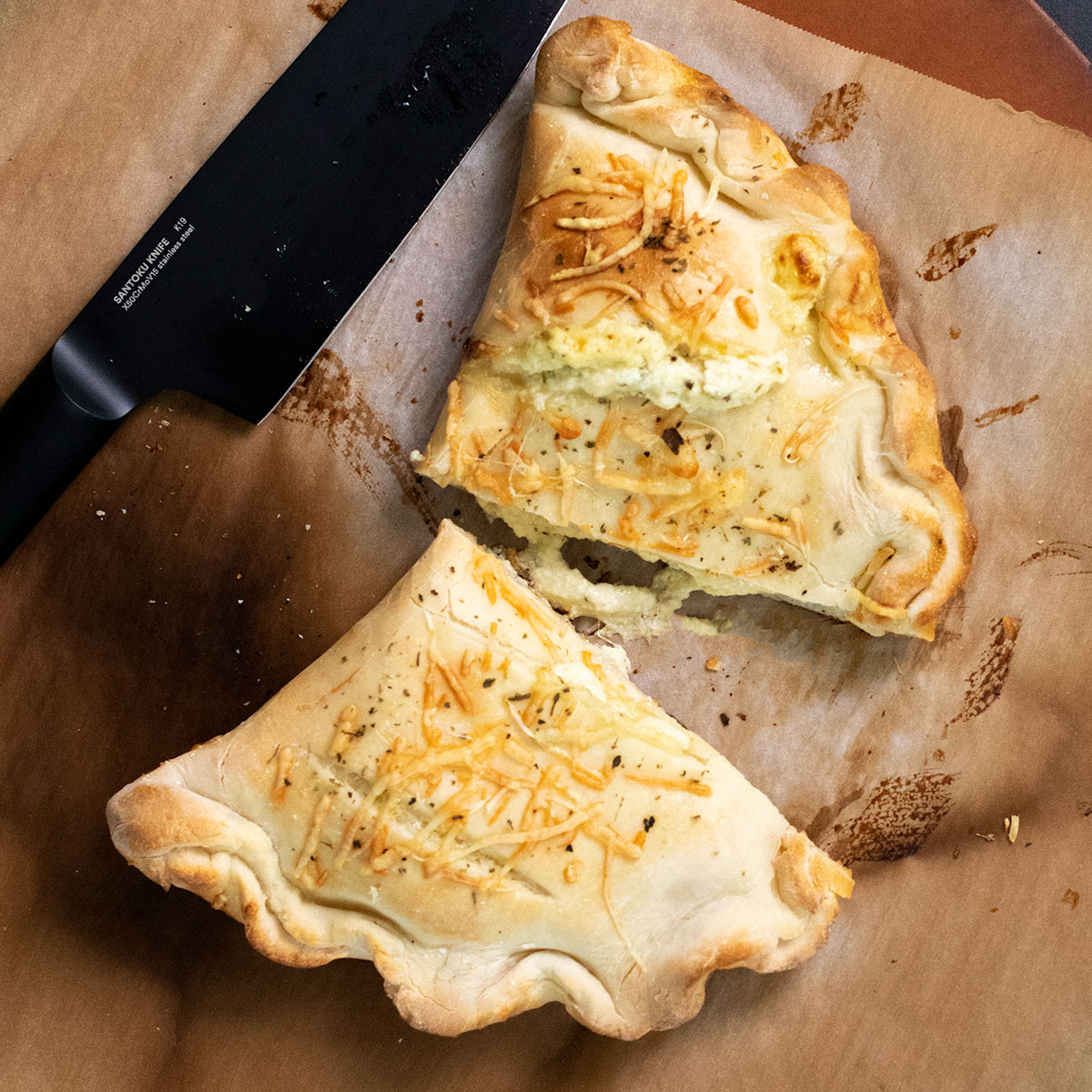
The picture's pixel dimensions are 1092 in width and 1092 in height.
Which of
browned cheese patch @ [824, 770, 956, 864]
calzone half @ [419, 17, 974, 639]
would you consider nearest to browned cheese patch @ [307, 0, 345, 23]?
calzone half @ [419, 17, 974, 639]

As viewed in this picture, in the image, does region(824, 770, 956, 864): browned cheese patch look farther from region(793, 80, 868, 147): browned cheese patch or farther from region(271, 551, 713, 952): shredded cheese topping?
region(793, 80, 868, 147): browned cheese patch

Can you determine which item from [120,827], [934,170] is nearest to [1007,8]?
[934,170]

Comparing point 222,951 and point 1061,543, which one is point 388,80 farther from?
point 222,951

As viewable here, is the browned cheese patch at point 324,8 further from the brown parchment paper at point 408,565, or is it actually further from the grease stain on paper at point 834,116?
the grease stain on paper at point 834,116

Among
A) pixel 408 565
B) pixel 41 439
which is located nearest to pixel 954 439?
pixel 408 565

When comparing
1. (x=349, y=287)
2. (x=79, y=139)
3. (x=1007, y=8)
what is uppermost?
(x=79, y=139)
